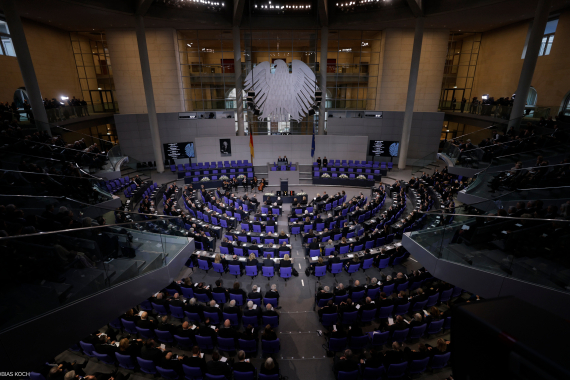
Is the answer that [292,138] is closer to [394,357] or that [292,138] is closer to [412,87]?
[412,87]

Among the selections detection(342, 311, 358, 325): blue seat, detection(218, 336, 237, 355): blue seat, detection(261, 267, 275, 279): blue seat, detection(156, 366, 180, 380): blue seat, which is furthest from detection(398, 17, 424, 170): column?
detection(156, 366, 180, 380): blue seat

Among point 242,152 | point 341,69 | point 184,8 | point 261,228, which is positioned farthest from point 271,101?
point 341,69

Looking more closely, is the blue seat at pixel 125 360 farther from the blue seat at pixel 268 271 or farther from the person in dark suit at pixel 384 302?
the person in dark suit at pixel 384 302

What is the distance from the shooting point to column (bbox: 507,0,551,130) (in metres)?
15.1

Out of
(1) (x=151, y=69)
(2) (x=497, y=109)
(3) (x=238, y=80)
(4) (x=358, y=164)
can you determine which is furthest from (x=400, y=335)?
(1) (x=151, y=69)

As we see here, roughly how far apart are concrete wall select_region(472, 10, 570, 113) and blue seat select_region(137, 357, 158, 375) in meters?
23.8

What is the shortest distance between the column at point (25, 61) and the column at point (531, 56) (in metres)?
28.1

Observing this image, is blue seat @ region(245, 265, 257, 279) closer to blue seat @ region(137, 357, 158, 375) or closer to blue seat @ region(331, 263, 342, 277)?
blue seat @ region(331, 263, 342, 277)

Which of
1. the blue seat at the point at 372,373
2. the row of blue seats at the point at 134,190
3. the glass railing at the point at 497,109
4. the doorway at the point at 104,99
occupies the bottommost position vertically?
the blue seat at the point at 372,373

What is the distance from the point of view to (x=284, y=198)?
18453 mm

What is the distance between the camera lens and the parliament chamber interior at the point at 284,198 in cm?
539

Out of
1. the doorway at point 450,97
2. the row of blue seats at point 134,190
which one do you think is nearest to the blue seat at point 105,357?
the row of blue seats at point 134,190

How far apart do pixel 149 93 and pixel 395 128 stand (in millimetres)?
21325

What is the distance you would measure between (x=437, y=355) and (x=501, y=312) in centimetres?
673
